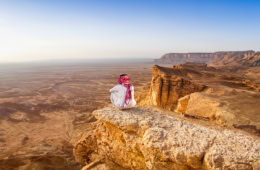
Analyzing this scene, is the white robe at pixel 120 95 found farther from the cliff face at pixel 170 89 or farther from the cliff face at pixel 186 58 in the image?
the cliff face at pixel 186 58

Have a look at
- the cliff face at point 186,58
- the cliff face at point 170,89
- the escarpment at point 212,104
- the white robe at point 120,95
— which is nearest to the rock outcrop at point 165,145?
the white robe at point 120,95

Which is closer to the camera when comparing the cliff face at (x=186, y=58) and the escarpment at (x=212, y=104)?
the escarpment at (x=212, y=104)

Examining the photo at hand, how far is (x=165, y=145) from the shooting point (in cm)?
507

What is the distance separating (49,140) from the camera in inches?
722

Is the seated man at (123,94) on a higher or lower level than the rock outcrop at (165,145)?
higher

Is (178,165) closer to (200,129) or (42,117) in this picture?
(200,129)

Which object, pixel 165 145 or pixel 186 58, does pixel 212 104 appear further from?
pixel 186 58

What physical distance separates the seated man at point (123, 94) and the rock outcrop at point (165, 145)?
283 millimetres

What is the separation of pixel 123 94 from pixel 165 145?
2.58 m

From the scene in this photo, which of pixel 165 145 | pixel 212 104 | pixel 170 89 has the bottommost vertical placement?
pixel 170 89

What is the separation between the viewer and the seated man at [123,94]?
268 inches

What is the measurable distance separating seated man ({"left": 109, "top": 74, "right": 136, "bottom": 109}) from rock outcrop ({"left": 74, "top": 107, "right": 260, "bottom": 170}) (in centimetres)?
28

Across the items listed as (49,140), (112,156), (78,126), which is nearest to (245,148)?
(112,156)

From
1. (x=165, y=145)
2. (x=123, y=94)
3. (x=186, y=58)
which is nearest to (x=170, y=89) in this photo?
(x=123, y=94)
